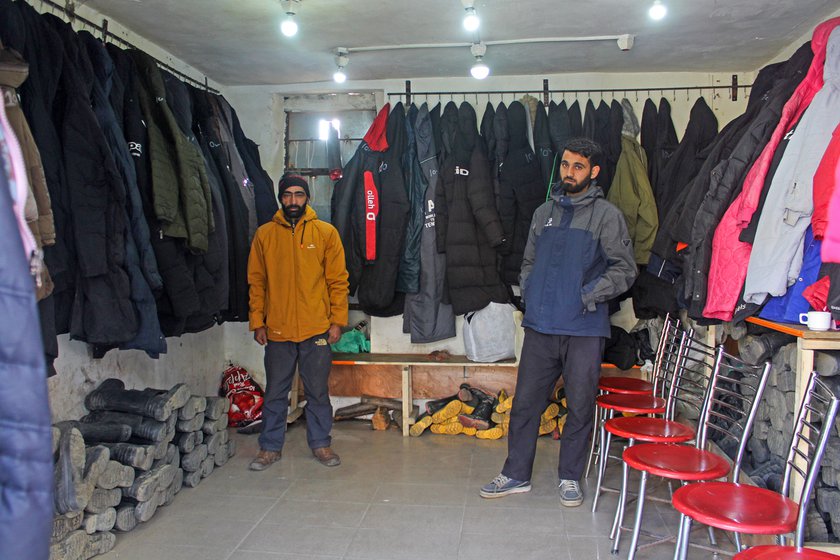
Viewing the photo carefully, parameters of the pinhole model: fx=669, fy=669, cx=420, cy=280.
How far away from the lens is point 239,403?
454cm

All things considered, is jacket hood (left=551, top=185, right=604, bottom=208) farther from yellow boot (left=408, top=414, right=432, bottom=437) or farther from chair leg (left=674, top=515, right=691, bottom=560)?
yellow boot (left=408, top=414, right=432, bottom=437)

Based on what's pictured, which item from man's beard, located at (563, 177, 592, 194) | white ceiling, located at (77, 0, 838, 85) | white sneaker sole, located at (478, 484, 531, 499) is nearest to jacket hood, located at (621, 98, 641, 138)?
white ceiling, located at (77, 0, 838, 85)

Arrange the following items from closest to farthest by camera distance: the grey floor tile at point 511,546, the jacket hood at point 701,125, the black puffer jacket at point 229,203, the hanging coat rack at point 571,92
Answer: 1. the grey floor tile at point 511,546
2. the black puffer jacket at point 229,203
3. the jacket hood at point 701,125
4. the hanging coat rack at point 571,92

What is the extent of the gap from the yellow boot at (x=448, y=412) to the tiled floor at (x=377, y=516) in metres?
0.45

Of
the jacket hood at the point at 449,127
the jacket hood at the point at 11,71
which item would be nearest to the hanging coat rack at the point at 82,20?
the jacket hood at the point at 11,71

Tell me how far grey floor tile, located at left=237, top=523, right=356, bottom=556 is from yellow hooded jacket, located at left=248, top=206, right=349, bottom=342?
1.10 meters

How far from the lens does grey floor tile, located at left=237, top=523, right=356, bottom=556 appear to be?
2.74 meters

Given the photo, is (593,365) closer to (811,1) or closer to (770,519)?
(770,519)

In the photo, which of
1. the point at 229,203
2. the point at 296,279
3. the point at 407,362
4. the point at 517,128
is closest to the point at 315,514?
the point at 296,279

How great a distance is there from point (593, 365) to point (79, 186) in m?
2.33

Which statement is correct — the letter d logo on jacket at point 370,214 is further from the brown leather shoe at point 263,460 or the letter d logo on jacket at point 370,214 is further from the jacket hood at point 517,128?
the brown leather shoe at point 263,460

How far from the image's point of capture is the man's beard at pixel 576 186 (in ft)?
10.4

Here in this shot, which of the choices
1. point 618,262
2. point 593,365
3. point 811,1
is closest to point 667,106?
point 811,1

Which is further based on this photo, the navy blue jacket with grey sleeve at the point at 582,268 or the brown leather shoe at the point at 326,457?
the brown leather shoe at the point at 326,457
